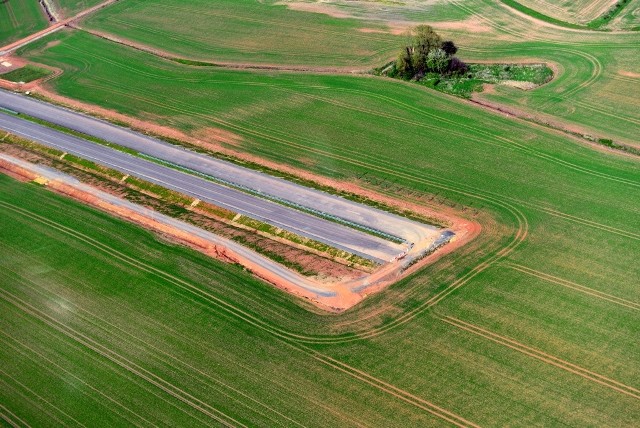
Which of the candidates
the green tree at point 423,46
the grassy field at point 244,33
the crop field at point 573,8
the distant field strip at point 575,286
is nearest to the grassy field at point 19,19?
the grassy field at point 244,33

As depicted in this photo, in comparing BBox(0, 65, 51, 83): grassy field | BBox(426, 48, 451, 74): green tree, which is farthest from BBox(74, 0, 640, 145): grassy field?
BBox(0, 65, 51, 83): grassy field

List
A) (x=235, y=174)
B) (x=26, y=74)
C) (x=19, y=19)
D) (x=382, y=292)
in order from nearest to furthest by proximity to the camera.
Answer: (x=382, y=292)
(x=235, y=174)
(x=26, y=74)
(x=19, y=19)

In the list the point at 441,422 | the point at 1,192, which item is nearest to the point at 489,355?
the point at 441,422

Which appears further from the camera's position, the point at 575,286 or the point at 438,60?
the point at 438,60

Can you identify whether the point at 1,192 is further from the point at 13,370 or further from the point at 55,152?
the point at 13,370

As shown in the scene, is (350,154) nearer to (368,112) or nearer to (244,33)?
(368,112)

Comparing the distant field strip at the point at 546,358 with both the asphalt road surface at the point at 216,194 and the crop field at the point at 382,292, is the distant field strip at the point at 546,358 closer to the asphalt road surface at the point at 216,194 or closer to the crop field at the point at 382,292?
the crop field at the point at 382,292

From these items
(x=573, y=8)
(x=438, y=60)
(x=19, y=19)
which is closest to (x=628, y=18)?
(x=573, y=8)
